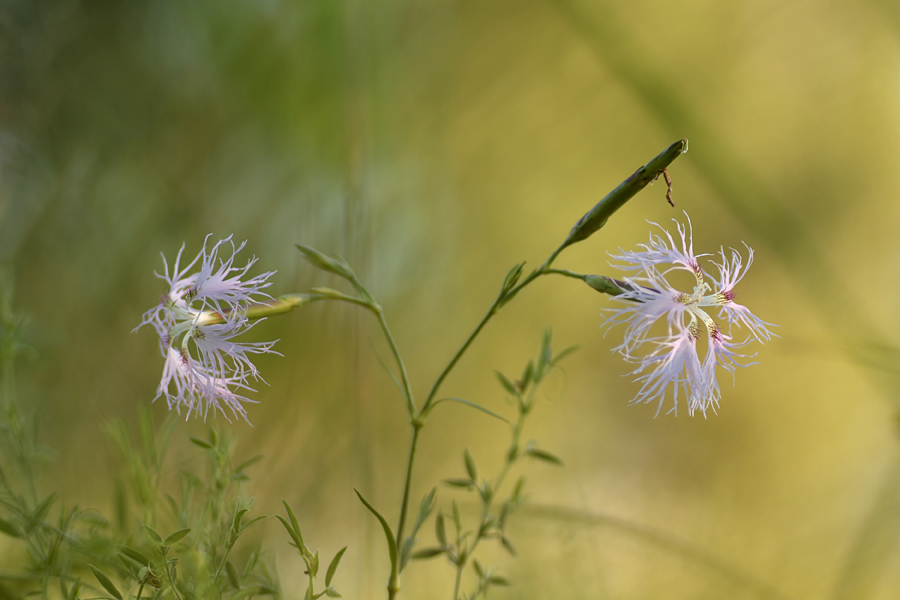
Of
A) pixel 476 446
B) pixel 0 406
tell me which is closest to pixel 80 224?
pixel 0 406

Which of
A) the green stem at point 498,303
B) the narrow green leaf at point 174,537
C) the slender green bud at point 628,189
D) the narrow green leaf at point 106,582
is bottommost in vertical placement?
the narrow green leaf at point 106,582

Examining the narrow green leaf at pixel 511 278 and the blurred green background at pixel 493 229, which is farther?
the blurred green background at pixel 493 229

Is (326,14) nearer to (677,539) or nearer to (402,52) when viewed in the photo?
(402,52)

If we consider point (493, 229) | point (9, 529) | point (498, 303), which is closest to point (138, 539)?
point (9, 529)

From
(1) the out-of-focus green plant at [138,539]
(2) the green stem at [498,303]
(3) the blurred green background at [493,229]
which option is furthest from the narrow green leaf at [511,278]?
(3) the blurred green background at [493,229]

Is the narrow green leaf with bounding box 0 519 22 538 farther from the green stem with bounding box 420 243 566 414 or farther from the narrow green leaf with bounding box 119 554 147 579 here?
the green stem with bounding box 420 243 566 414

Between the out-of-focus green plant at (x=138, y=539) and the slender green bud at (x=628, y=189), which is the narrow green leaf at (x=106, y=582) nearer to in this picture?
the out-of-focus green plant at (x=138, y=539)

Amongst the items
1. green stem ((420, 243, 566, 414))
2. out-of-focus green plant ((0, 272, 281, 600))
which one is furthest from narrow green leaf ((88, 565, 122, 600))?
green stem ((420, 243, 566, 414))
